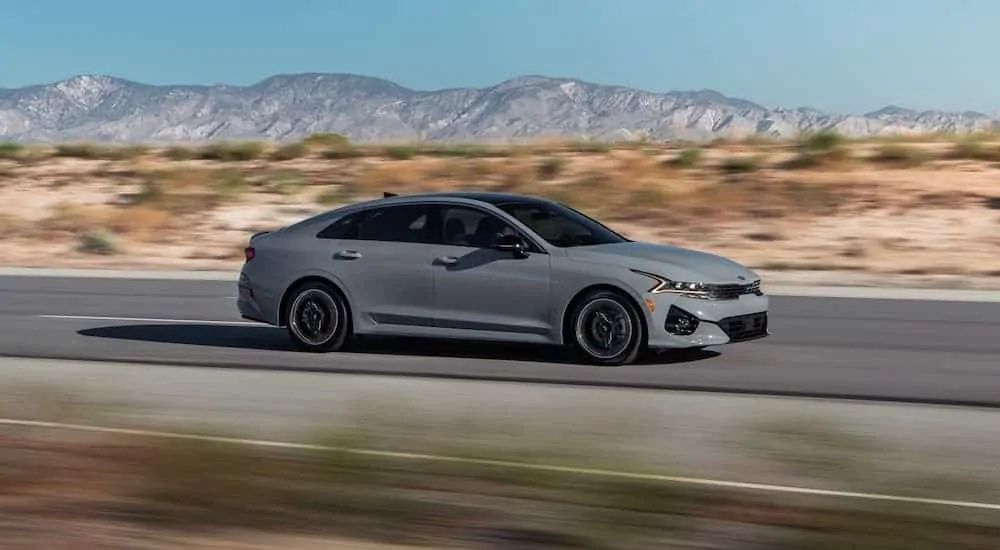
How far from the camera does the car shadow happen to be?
13.7 metres

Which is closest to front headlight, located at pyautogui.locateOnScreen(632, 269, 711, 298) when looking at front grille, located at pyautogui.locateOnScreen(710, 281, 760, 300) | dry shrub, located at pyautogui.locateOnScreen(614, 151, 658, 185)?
front grille, located at pyautogui.locateOnScreen(710, 281, 760, 300)

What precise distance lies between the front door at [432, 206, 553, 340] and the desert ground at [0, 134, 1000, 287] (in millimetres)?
9765

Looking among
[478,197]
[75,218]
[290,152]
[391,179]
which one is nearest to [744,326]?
[478,197]

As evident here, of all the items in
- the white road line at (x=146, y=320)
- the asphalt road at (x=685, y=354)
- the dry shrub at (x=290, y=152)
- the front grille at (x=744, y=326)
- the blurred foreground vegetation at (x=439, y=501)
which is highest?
the dry shrub at (x=290, y=152)

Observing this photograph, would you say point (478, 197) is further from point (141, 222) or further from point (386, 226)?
point (141, 222)

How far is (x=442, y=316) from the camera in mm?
13523

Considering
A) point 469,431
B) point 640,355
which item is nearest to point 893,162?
point 640,355

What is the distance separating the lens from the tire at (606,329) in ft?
41.9

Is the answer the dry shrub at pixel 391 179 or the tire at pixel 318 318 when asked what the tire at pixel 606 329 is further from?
the dry shrub at pixel 391 179

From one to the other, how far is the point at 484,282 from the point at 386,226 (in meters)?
1.23

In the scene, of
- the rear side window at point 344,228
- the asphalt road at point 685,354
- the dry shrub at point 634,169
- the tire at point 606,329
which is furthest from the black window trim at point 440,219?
the dry shrub at point 634,169

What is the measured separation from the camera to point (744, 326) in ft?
42.6

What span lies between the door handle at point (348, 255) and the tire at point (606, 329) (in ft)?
6.98

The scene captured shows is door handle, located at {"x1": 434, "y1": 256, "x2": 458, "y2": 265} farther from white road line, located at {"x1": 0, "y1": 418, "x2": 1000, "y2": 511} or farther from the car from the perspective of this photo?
white road line, located at {"x1": 0, "y1": 418, "x2": 1000, "y2": 511}
